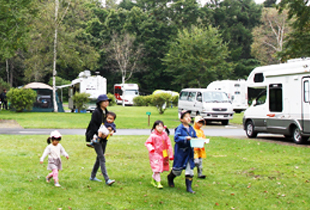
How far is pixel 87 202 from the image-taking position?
257 inches

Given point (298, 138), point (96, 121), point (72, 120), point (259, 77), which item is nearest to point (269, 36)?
point (72, 120)

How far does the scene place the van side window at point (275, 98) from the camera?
1570 cm

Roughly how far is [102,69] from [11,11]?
43176mm

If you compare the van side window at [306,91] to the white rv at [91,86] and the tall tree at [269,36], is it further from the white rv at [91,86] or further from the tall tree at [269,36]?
the tall tree at [269,36]

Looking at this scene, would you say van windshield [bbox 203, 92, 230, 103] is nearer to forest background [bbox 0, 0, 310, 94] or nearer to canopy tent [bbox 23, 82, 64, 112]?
forest background [bbox 0, 0, 310, 94]

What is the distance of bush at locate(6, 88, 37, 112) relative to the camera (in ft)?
106

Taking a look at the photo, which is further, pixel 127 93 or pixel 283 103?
pixel 127 93

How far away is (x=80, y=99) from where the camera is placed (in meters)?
33.2

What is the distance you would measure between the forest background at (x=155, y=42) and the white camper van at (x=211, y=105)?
42.1 ft

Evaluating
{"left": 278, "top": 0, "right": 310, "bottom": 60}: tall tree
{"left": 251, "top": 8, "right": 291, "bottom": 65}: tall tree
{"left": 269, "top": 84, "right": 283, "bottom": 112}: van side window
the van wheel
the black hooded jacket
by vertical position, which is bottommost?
the van wheel

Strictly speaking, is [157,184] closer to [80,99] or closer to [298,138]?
A: [298,138]

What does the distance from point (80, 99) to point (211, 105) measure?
1261 centimetres

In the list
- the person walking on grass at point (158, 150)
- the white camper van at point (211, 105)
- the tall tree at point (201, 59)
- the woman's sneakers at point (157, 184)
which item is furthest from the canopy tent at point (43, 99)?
the person walking on grass at point (158, 150)

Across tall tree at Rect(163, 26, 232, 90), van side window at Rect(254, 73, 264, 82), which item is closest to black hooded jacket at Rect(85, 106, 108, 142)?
van side window at Rect(254, 73, 264, 82)
